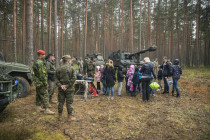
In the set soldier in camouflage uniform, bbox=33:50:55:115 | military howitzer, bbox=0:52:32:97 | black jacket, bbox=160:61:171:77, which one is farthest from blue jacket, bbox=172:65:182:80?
military howitzer, bbox=0:52:32:97

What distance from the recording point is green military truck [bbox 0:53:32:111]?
3.25 metres

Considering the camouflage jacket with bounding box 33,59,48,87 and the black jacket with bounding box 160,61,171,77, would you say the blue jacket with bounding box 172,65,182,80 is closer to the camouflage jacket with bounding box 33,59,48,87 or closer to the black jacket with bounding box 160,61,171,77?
the black jacket with bounding box 160,61,171,77

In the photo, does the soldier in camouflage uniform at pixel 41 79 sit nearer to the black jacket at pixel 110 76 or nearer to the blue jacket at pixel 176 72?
the black jacket at pixel 110 76

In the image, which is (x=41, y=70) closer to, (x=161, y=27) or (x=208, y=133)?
(x=208, y=133)

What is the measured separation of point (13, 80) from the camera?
149 inches

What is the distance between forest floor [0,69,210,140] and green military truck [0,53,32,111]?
2.10 ft

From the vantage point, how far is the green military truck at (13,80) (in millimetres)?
3246

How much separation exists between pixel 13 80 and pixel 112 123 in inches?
122

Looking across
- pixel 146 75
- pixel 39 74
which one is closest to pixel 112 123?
pixel 39 74

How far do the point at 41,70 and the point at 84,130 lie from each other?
2.11m

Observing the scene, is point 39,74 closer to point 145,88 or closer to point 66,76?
point 66,76

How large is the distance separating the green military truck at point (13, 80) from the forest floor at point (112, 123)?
641 millimetres

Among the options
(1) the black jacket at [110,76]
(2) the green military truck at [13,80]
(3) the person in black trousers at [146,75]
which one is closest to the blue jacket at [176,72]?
(3) the person in black trousers at [146,75]

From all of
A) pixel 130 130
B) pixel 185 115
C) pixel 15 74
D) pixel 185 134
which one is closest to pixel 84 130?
pixel 130 130
